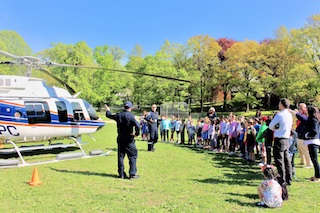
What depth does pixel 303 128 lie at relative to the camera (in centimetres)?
742

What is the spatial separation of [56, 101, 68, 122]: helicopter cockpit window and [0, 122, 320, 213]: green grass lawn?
216 centimetres

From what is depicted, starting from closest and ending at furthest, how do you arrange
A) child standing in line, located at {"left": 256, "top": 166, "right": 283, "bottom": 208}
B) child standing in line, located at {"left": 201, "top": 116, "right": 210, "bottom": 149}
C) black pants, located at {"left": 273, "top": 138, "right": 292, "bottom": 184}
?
child standing in line, located at {"left": 256, "top": 166, "right": 283, "bottom": 208} < black pants, located at {"left": 273, "top": 138, "right": 292, "bottom": 184} < child standing in line, located at {"left": 201, "top": 116, "right": 210, "bottom": 149}

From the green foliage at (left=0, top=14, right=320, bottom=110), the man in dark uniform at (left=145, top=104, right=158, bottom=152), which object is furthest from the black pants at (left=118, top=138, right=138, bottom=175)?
the green foliage at (left=0, top=14, right=320, bottom=110)

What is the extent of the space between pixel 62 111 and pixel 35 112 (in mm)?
1085

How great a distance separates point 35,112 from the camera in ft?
35.0

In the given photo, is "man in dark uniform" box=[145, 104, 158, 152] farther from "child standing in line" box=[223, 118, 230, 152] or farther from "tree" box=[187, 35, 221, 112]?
"tree" box=[187, 35, 221, 112]

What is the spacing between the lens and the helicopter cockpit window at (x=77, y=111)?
11.8m

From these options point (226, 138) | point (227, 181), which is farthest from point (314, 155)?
point (226, 138)

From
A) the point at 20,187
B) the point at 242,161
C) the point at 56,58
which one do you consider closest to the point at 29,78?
the point at 20,187

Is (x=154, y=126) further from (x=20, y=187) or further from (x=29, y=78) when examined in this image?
(x=20, y=187)

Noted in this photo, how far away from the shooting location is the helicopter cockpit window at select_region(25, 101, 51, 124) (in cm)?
1052

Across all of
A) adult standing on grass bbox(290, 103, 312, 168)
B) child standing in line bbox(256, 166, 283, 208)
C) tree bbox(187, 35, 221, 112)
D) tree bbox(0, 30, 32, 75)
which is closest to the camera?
child standing in line bbox(256, 166, 283, 208)

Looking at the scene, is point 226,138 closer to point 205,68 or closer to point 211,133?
point 211,133

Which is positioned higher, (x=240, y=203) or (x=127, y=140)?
(x=127, y=140)
